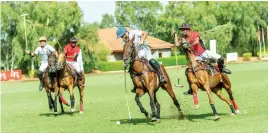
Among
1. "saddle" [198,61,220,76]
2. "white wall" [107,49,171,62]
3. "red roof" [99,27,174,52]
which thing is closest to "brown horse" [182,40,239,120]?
"saddle" [198,61,220,76]

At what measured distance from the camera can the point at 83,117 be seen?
57.6 feet

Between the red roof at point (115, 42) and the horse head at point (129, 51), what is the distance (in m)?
72.6

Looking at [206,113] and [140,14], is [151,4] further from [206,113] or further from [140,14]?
[206,113]

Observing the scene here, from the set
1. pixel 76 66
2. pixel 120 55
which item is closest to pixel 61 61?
pixel 76 66

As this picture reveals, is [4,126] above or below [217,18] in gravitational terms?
below

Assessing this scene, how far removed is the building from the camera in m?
87.7

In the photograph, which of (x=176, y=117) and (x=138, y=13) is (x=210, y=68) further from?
(x=138, y=13)

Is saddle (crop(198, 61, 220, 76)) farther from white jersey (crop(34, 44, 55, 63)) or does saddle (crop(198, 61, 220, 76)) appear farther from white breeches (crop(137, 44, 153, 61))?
white jersey (crop(34, 44, 55, 63))

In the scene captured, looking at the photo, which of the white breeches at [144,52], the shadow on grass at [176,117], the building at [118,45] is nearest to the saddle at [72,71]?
the shadow on grass at [176,117]

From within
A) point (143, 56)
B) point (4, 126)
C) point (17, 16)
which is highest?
point (17, 16)

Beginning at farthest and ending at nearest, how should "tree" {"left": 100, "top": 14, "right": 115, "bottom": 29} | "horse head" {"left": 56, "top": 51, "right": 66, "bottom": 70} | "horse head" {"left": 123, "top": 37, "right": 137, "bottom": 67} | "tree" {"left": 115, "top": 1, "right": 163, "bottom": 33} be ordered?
1. "tree" {"left": 100, "top": 14, "right": 115, "bottom": 29}
2. "tree" {"left": 115, "top": 1, "right": 163, "bottom": 33}
3. "horse head" {"left": 56, "top": 51, "right": 66, "bottom": 70}
4. "horse head" {"left": 123, "top": 37, "right": 137, "bottom": 67}

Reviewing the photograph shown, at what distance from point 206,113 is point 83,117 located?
4.33 meters

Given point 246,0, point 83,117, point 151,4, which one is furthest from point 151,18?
point 83,117

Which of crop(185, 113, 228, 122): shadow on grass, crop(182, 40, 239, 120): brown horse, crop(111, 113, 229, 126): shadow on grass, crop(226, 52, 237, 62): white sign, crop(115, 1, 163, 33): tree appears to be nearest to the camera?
crop(182, 40, 239, 120): brown horse
